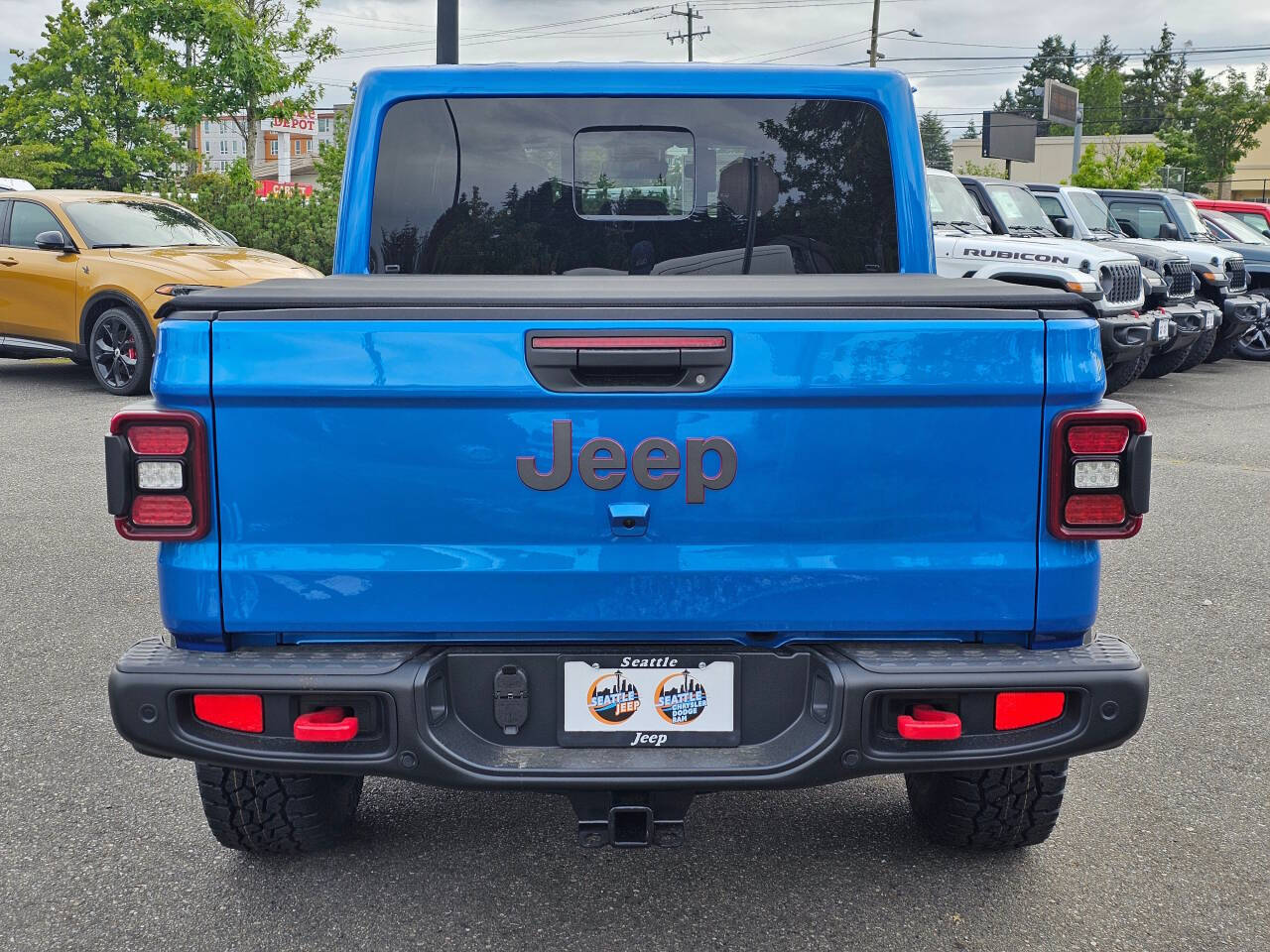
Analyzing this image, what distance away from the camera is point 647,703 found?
2.52m

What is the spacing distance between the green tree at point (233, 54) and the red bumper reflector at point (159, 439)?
18995 millimetres

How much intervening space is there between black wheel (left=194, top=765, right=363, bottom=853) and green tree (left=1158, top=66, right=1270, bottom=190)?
62473mm

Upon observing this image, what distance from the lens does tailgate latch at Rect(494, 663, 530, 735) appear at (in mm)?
2494

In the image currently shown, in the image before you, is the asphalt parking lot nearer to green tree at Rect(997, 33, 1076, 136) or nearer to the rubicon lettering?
the rubicon lettering

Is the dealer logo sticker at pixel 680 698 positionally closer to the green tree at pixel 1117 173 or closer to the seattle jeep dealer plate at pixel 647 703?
the seattle jeep dealer plate at pixel 647 703

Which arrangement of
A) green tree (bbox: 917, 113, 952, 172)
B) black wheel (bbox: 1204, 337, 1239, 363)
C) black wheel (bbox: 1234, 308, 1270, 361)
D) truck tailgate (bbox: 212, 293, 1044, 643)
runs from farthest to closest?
green tree (bbox: 917, 113, 952, 172) → black wheel (bbox: 1234, 308, 1270, 361) → black wheel (bbox: 1204, 337, 1239, 363) → truck tailgate (bbox: 212, 293, 1044, 643)

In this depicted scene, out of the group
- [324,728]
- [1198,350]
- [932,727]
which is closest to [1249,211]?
[1198,350]

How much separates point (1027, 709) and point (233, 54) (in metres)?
20.0

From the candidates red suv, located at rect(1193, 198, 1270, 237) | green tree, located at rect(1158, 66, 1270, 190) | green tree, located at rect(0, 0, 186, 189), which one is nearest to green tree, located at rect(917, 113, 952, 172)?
green tree, located at rect(1158, 66, 1270, 190)

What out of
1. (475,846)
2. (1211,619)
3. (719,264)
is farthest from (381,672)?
(1211,619)

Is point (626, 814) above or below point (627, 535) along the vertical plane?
below

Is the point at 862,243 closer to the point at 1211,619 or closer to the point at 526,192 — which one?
the point at 526,192

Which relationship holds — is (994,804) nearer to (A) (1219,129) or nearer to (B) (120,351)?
(B) (120,351)

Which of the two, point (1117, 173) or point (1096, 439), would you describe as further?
point (1117, 173)
